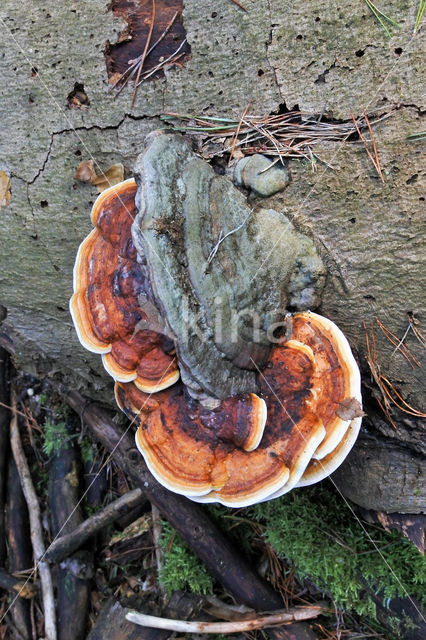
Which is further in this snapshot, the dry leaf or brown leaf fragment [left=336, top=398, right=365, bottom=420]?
the dry leaf

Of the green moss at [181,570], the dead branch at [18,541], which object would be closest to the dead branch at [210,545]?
the green moss at [181,570]

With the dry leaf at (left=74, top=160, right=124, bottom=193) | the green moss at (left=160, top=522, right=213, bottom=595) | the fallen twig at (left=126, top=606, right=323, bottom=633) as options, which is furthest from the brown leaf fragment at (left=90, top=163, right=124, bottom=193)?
the fallen twig at (left=126, top=606, right=323, bottom=633)

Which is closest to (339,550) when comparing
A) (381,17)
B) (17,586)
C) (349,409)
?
(349,409)

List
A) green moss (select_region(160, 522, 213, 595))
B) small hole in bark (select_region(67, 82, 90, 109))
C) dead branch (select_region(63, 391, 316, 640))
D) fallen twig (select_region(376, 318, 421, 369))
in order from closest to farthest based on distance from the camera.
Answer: fallen twig (select_region(376, 318, 421, 369))
small hole in bark (select_region(67, 82, 90, 109))
dead branch (select_region(63, 391, 316, 640))
green moss (select_region(160, 522, 213, 595))

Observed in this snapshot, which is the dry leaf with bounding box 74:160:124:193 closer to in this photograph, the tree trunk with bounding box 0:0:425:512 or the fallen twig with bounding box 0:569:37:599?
the tree trunk with bounding box 0:0:425:512

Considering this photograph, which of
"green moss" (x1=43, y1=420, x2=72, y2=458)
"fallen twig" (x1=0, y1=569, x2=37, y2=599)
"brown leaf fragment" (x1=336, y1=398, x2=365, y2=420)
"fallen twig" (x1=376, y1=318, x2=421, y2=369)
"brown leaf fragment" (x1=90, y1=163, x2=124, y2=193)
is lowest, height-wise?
"fallen twig" (x1=0, y1=569, x2=37, y2=599)

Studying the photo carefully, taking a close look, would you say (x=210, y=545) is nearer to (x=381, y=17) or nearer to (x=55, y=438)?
(x=55, y=438)
